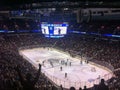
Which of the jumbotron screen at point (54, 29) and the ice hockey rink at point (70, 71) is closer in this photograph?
the ice hockey rink at point (70, 71)

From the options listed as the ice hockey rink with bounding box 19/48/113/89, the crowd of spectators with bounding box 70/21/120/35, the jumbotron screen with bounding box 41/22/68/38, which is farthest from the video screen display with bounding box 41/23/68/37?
the crowd of spectators with bounding box 70/21/120/35

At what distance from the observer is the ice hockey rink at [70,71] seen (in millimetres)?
24062

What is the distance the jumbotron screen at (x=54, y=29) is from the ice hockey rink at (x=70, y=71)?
4.21 meters

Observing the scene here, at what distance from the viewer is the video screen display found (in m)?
29.7

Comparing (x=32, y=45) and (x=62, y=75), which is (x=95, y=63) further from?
(x=32, y=45)

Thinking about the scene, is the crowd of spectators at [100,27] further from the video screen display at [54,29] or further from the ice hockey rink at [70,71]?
the video screen display at [54,29]

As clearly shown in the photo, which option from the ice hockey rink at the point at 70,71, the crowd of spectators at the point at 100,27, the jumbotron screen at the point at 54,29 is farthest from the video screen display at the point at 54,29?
the crowd of spectators at the point at 100,27

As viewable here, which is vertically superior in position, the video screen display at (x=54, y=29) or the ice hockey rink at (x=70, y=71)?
the video screen display at (x=54, y=29)

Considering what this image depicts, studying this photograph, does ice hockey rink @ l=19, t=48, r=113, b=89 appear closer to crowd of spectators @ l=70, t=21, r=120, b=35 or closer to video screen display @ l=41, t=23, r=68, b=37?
video screen display @ l=41, t=23, r=68, b=37

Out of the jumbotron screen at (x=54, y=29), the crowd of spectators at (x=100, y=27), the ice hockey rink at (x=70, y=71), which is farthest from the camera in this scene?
the crowd of spectators at (x=100, y=27)

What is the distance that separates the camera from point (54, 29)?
1196 inches

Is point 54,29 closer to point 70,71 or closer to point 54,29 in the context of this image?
point 54,29

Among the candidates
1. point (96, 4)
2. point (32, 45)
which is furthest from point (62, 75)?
point (32, 45)

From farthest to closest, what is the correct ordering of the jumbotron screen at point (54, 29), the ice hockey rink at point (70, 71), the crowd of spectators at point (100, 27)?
the crowd of spectators at point (100, 27) → the jumbotron screen at point (54, 29) → the ice hockey rink at point (70, 71)
